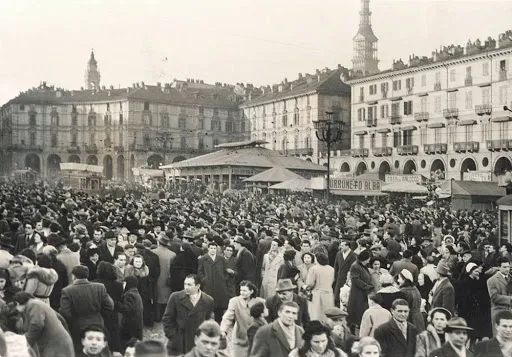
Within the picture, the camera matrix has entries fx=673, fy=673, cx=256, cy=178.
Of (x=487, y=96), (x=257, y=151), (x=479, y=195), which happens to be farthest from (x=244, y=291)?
(x=487, y=96)

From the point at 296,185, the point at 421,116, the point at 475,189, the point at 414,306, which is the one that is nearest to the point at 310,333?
the point at 414,306

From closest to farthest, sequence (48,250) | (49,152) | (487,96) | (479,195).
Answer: (48,250) → (479,195) → (487,96) → (49,152)

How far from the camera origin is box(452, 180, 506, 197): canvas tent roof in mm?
31219

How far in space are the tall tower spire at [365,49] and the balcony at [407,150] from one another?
27659mm

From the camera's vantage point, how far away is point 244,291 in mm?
7141

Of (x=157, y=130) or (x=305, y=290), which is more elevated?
(x=157, y=130)

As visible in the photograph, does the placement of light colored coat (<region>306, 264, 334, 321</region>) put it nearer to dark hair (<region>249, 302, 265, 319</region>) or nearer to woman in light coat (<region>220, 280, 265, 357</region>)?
woman in light coat (<region>220, 280, 265, 357</region>)

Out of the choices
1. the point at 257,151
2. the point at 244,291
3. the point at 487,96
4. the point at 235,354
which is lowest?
the point at 235,354

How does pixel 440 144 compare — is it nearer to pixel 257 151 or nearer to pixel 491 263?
pixel 257 151

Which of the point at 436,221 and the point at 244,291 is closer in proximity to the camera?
the point at 244,291

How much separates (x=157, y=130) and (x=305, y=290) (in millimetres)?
59463

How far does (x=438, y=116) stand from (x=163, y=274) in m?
39.6

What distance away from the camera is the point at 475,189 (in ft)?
104

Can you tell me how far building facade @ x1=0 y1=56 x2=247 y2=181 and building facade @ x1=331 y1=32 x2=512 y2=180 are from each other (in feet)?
62.8
